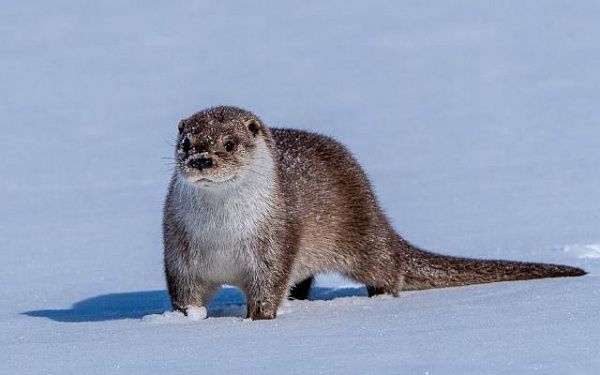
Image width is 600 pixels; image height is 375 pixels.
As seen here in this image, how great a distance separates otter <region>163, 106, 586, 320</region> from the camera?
219 inches

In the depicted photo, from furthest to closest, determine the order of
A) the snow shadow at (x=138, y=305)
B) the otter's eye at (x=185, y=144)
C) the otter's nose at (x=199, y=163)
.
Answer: the snow shadow at (x=138, y=305) < the otter's eye at (x=185, y=144) < the otter's nose at (x=199, y=163)

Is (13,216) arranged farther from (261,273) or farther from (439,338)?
(439,338)

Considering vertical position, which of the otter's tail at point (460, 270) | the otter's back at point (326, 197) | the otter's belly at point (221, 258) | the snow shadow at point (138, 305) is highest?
the otter's back at point (326, 197)

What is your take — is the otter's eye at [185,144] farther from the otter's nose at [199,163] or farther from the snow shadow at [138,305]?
the snow shadow at [138,305]

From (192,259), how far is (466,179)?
18.8 feet

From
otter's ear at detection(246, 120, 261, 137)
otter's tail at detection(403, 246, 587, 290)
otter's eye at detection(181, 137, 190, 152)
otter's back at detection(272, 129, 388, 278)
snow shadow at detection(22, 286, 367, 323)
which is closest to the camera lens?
otter's eye at detection(181, 137, 190, 152)

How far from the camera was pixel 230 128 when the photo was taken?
18.5ft

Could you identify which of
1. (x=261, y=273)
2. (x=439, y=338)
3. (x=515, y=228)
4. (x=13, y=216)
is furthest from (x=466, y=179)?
(x=439, y=338)

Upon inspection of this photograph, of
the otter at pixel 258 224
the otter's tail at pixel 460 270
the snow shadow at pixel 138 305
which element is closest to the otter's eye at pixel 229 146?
the otter at pixel 258 224

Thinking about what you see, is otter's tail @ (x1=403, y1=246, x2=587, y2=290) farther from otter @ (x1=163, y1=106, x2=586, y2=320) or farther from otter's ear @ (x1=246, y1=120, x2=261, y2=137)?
otter's ear @ (x1=246, y1=120, x2=261, y2=137)

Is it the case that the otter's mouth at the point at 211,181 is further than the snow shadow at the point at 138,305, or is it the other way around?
the snow shadow at the point at 138,305

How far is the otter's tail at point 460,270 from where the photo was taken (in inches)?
246

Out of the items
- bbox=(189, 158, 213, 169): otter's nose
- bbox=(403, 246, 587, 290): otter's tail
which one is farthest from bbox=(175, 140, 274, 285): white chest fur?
bbox=(403, 246, 587, 290): otter's tail

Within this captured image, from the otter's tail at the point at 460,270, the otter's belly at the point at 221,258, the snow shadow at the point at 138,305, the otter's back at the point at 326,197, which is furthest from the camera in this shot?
the otter's tail at the point at 460,270
